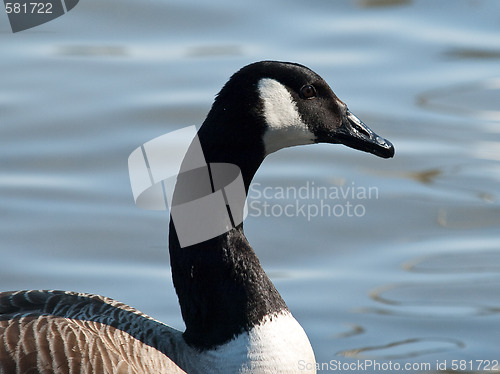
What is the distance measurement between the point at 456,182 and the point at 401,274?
1584mm

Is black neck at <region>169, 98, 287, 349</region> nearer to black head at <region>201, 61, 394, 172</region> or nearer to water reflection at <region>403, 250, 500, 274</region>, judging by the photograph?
black head at <region>201, 61, 394, 172</region>

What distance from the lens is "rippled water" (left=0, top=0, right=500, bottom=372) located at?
7.16 metres

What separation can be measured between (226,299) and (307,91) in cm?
126

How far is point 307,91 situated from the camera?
18.8 ft

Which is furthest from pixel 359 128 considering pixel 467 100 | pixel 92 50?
pixel 92 50

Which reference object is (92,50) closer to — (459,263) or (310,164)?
(310,164)

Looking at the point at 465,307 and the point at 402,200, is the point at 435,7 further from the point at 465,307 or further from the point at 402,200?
the point at 465,307

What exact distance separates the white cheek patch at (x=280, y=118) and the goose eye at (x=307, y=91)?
8 centimetres

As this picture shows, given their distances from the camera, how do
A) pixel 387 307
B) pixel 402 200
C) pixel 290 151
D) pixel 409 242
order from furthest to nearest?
pixel 290 151 < pixel 402 200 < pixel 409 242 < pixel 387 307

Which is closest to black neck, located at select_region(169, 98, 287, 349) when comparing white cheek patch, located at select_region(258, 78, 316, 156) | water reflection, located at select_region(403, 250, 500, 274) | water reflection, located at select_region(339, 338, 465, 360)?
white cheek patch, located at select_region(258, 78, 316, 156)

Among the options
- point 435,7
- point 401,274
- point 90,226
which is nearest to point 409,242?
point 401,274

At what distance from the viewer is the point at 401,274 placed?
745 centimetres

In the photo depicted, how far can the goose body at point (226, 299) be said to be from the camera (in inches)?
216

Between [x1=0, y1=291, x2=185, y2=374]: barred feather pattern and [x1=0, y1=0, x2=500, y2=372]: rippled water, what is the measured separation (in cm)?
127
